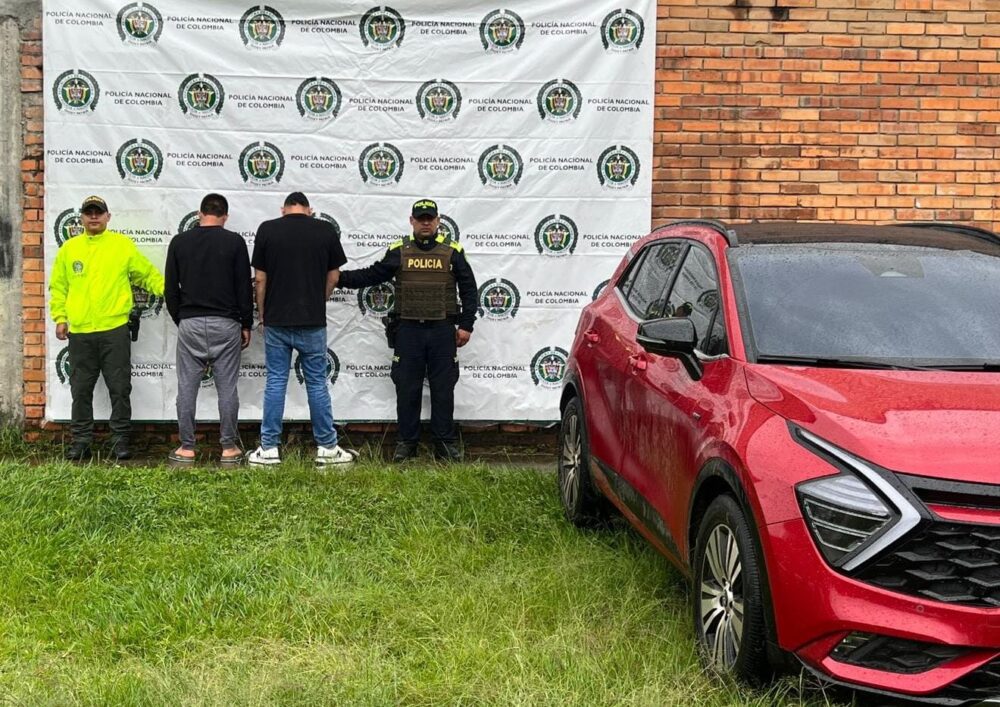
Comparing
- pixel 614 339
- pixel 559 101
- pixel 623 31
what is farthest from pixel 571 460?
pixel 623 31

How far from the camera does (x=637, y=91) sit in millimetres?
8141

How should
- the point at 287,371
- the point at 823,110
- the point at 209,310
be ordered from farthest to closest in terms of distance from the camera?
the point at 823,110 < the point at 287,371 < the point at 209,310

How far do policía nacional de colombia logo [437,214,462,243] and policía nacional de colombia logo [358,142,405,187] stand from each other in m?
0.50

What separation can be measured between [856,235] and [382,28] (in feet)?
15.5

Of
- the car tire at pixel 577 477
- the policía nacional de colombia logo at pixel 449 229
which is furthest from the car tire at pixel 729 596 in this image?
the policía nacional de colombia logo at pixel 449 229

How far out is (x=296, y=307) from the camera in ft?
25.0

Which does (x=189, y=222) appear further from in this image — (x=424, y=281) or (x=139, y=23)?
(x=424, y=281)

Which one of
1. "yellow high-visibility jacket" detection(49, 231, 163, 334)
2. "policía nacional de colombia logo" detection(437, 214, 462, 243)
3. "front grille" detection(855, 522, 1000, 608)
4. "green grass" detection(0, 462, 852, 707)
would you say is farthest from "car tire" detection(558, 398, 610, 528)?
"yellow high-visibility jacket" detection(49, 231, 163, 334)

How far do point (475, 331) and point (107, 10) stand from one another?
385 cm

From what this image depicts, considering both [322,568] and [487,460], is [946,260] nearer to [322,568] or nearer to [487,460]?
[322,568]

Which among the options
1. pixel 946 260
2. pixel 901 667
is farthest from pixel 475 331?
pixel 901 667

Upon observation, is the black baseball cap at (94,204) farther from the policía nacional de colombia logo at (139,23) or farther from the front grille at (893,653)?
the front grille at (893,653)

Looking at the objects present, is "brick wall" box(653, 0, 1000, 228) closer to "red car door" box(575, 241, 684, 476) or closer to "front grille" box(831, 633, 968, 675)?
"red car door" box(575, 241, 684, 476)

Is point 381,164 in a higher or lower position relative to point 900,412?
higher
